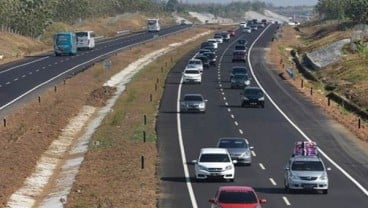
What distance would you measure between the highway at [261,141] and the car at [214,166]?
0.44 metres

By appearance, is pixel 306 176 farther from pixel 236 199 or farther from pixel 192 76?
pixel 192 76

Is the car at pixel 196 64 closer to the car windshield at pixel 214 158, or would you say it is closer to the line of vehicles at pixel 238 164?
the line of vehicles at pixel 238 164

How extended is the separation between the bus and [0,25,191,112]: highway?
1163 mm

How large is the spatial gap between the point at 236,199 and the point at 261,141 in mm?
26127

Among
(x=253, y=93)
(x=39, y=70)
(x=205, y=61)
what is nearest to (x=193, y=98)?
(x=253, y=93)

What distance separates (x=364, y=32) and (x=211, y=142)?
3941 inches

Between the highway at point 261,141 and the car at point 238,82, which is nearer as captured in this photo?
the highway at point 261,141

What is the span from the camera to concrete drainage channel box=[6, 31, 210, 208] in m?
43.7

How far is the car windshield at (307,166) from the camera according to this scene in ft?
136

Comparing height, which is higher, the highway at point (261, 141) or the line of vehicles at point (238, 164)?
the line of vehicles at point (238, 164)

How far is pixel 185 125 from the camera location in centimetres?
6738

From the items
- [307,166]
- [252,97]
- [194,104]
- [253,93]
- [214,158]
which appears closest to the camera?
[307,166]

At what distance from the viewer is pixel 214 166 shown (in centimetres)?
4391

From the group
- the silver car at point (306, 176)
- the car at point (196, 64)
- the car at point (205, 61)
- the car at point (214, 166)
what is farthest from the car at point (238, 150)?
the car at point (205, 61)
